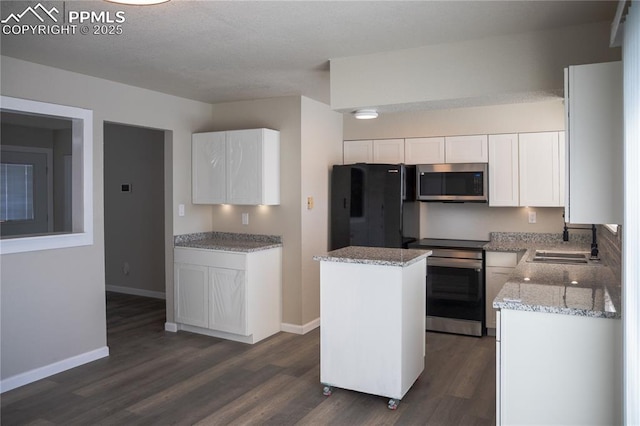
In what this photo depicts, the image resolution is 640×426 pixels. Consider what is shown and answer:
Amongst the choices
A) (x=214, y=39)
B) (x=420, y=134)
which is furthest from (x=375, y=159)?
(x=214, y=39)

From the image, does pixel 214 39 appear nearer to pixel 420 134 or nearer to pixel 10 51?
pixel 10 51

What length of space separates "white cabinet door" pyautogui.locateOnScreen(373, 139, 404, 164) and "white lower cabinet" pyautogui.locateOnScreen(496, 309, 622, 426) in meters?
3.27

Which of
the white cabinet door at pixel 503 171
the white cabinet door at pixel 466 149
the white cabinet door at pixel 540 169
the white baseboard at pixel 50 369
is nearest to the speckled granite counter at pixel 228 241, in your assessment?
→ the white baseboard at pixel 50 369

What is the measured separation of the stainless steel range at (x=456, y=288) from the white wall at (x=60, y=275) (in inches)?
122

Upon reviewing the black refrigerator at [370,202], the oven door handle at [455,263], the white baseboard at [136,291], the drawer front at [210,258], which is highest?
the black refrigerator at [370,202]

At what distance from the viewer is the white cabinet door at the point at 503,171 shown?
15.8 feet

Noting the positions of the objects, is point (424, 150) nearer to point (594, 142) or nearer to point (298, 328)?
point (298, 328)

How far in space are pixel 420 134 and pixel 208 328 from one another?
9.95 ft

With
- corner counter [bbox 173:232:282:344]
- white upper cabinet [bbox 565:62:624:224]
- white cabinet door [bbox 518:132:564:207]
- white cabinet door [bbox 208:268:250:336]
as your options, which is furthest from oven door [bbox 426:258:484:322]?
white upper cabinet [bbox 565:62:624:224]

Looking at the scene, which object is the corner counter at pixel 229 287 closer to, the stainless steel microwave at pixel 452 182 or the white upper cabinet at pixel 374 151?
the white upper cabinet at pixel 374 151

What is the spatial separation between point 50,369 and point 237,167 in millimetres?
2379

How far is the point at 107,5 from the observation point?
8.38ft

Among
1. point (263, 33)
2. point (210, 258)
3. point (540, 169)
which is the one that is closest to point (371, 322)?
point (263, 33)

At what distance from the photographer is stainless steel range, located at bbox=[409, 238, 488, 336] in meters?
4.73
